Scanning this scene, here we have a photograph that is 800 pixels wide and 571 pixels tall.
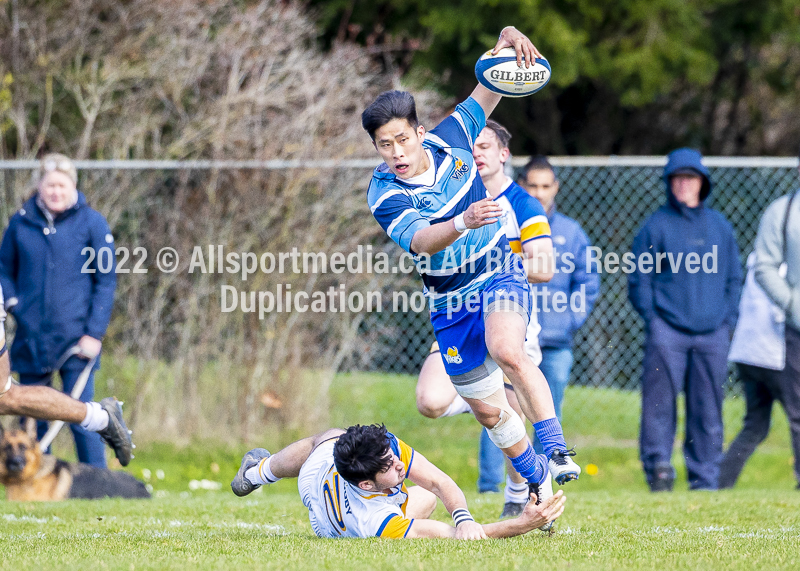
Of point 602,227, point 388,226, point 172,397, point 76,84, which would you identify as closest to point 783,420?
point 602,227

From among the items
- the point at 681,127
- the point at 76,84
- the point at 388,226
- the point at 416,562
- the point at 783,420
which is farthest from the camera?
the point at 681,127

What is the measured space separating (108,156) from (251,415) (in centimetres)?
306

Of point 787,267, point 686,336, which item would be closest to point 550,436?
point 686,336

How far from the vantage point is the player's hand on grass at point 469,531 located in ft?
15.6

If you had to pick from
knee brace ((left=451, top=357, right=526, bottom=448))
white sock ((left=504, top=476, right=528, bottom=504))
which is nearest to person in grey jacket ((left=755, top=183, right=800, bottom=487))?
white sock ((left=504, top=476, right=528, bottom=504))

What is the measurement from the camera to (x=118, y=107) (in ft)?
32.7

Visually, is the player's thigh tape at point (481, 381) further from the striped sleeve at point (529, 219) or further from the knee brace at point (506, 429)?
the striped sleeve at point (529, 219)

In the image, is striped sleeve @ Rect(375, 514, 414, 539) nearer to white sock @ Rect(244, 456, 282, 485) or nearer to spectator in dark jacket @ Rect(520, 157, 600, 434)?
white sock @ Rect(244, 456, 282, 485)

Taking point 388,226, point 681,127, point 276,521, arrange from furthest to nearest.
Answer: point 681,127 < point 276,521 < point 388,226

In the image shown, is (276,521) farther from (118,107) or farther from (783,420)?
(783,420)

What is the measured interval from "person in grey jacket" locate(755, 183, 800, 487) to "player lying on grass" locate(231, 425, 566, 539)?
12.0 feet

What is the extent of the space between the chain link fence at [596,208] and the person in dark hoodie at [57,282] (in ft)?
4.59

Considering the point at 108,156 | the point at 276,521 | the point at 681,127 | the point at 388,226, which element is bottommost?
the point at 276,521

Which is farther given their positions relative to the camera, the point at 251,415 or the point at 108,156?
the point at 108,156
